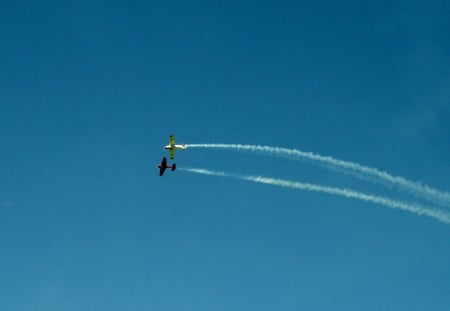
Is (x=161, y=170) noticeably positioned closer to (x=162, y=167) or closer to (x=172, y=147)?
(x=162, y=167)

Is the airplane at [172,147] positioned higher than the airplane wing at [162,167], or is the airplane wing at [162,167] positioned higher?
the airplane at [172,147]

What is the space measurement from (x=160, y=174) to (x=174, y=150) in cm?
590

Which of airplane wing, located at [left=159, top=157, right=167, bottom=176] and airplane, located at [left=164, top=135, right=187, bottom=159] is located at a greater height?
airplane, located at [left=164, top=135, right=187, bottom=159]

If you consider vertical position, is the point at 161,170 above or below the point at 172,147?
below

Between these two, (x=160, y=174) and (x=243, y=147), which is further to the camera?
(x=160, y=174)

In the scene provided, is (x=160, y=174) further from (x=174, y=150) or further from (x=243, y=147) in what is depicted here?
(x=243, y=147)

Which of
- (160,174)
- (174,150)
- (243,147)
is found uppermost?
(174,150)

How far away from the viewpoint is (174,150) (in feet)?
200

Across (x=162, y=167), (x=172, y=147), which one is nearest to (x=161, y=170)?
(x=162, y=167)

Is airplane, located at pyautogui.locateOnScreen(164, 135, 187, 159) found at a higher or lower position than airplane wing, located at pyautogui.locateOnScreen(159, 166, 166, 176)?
higher

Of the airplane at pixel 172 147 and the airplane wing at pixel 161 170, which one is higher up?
the airplane at pixel 172 147

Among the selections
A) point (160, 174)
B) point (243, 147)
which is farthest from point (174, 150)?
point (243, 147)

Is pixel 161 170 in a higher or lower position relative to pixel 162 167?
lower

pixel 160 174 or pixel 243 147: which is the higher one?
pixel 160 174
